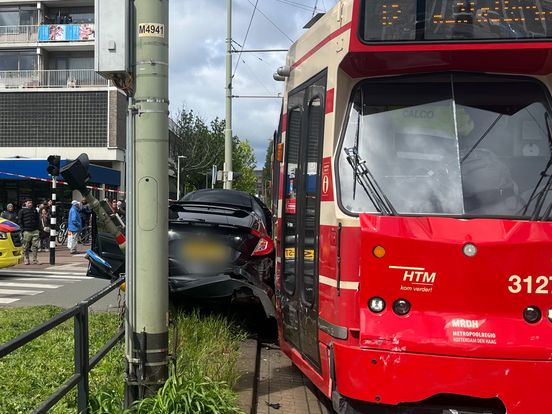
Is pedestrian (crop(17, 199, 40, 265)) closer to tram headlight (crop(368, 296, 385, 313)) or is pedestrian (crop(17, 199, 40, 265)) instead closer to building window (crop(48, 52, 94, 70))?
tram headlight (crop(368, 296, 385, 313))

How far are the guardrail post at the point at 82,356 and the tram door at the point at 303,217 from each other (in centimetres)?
164

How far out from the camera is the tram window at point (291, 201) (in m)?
4.75

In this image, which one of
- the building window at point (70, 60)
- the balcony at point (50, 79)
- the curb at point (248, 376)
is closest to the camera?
the curb at point (248, 376)

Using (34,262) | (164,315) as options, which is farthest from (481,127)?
(34,262)

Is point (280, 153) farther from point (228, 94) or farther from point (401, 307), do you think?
point (228, 94)

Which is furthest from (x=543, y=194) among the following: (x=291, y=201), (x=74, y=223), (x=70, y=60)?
(x=70, y=60)

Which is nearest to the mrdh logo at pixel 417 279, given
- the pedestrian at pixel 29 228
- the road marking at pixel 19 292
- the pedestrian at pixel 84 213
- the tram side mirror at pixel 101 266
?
the tram side mirror at pixel 101 266

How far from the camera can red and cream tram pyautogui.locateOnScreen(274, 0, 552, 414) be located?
10.7 ft

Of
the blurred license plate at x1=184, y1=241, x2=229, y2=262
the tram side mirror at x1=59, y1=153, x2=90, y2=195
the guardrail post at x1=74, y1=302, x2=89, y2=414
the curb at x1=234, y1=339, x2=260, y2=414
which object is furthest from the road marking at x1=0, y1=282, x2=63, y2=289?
the guardrail post at x1=74, y1=302, x2=89, y2=414

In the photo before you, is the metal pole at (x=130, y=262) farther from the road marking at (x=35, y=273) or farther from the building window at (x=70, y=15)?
the building window at (x=70, y=15)

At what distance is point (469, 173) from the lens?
370 cm

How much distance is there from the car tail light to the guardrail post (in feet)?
9.80

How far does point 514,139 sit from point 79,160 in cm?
334

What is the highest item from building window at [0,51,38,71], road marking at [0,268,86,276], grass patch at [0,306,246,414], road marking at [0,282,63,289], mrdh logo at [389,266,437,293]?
building window at [0,51,38,71]
